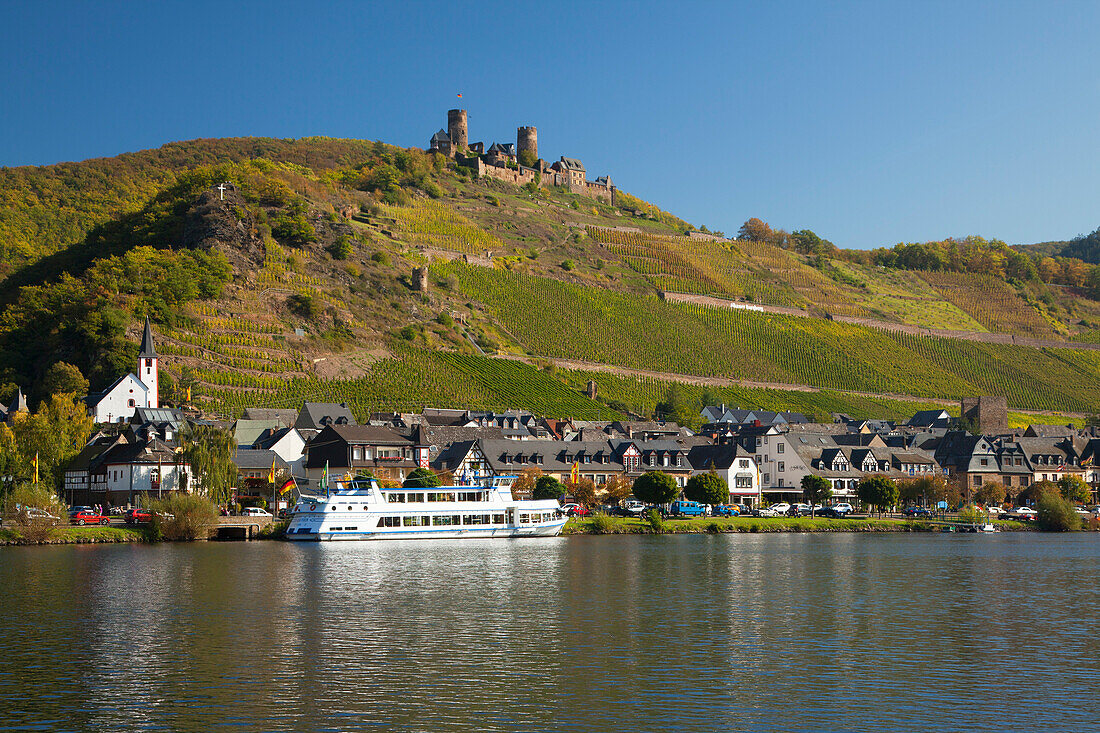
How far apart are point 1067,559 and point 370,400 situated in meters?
76.3

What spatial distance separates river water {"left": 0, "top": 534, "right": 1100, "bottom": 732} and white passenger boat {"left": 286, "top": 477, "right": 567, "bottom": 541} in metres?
15.4

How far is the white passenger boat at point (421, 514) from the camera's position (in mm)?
69688

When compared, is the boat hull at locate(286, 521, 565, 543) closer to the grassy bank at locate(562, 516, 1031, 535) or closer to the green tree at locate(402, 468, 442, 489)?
the grassy bank at locate(562, 516, 1031, 535)

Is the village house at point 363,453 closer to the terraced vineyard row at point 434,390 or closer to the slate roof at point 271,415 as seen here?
the slate roof at point 271,415

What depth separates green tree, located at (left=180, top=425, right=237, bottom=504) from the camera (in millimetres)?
72938

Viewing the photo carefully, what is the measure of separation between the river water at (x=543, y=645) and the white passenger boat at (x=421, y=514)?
1536cm

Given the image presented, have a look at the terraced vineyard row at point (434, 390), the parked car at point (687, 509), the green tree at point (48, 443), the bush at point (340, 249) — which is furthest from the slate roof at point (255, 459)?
the bush at point (340, 249)

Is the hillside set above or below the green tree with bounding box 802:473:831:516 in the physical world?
above

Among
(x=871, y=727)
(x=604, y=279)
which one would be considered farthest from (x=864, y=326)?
(x=871, y=727)

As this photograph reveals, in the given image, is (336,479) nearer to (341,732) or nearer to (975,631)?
(975,631)

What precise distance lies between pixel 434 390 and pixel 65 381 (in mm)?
39076

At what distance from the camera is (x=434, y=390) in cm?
12575

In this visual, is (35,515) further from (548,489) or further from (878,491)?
(878,491)

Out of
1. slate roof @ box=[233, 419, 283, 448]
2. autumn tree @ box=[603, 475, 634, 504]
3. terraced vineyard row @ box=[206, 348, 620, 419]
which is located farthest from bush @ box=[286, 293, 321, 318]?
autumn tree @ box=[603, 475, 634, 504]
